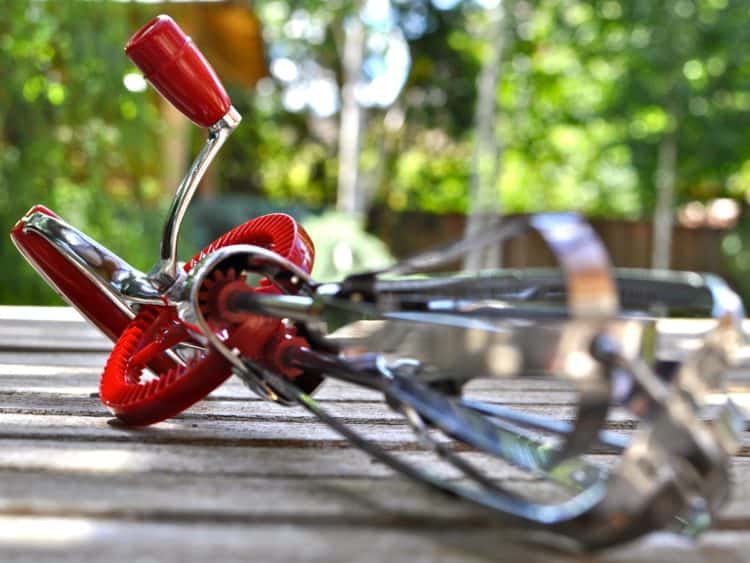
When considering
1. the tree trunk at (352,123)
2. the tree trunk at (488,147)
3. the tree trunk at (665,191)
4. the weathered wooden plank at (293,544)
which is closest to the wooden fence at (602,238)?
the tree trunk at (665,191)

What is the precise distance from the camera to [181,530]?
0.51 m

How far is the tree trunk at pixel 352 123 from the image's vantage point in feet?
30.2

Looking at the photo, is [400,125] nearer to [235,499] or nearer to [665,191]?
[665,191]

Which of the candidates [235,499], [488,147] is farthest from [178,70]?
[488,147]

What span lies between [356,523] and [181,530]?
99 mm

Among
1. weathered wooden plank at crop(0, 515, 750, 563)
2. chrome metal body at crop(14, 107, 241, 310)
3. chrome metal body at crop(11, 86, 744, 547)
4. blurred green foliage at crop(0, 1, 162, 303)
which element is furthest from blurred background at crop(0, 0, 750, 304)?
weathered wooden plank at crop(0, 515, 750, 563)

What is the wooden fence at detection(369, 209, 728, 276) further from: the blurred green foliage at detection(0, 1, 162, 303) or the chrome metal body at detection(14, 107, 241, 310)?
the chrome metal body at detection(14, 107, 241, 310)

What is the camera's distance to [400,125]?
1273 cm

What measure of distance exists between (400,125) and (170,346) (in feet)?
39.8

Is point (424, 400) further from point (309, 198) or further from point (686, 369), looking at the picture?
point (309, 198)

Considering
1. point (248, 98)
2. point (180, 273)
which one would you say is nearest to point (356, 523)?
point (180, 273)

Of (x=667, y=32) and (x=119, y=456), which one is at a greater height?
(x=667, y=32)

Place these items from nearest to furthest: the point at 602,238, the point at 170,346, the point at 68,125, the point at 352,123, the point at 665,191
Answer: the point at 170,346 → the point at 68,125 → the point at 352,123 → the point at 665,191 → the point at 602,238

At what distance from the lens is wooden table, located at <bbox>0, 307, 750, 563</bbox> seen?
19.3 inches
